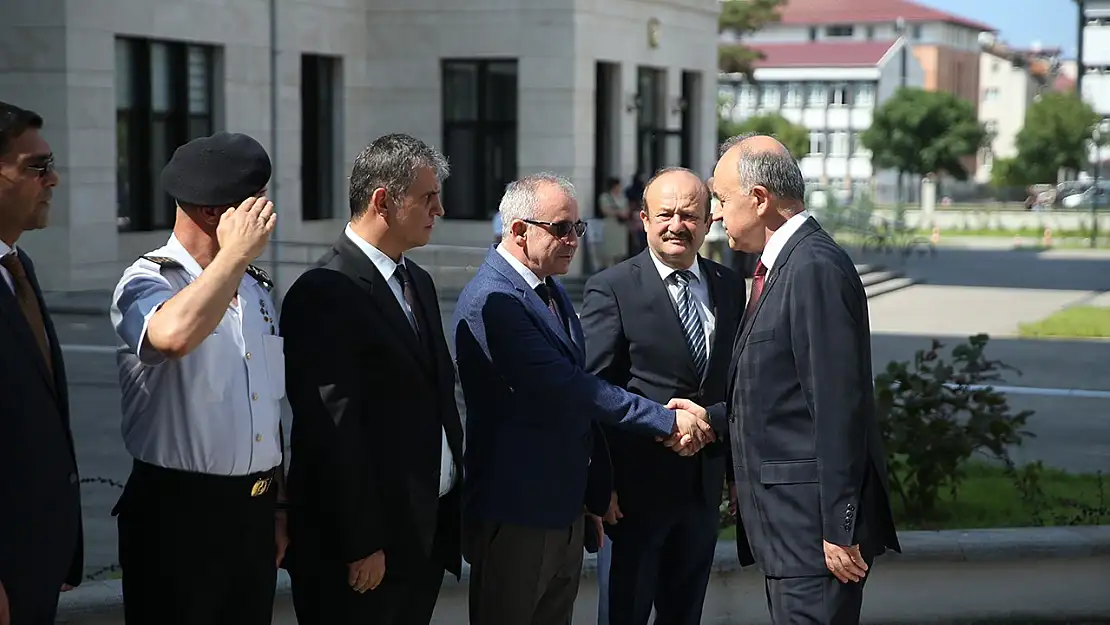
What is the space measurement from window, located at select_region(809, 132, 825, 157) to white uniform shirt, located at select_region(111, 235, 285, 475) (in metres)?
117

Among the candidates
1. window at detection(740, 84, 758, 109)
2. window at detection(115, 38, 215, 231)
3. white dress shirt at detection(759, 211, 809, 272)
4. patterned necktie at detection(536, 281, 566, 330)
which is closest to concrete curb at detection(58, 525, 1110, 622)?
patterned necktie at detection(536, 281, 566, 330)

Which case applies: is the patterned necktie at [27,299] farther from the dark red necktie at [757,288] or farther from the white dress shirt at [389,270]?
the dark red necktie at [757,288]

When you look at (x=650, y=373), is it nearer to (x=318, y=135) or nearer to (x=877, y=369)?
(x=877, y=369)

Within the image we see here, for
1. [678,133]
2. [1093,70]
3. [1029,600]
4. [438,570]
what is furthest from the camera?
[1093,70]

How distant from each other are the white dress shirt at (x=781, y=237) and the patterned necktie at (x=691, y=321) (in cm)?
87

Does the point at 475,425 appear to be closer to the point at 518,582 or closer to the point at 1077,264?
the point at 518,582

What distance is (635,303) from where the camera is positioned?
548 centimetres

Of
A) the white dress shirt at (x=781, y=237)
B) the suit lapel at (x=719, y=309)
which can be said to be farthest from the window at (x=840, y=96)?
the white dress shirt at (x=781, y=237)

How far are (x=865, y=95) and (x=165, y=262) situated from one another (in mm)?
115822

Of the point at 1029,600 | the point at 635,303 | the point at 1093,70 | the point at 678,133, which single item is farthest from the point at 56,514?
the point at 1093,70

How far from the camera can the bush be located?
298 inches

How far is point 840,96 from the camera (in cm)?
11719

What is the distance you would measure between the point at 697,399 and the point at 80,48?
16661mm

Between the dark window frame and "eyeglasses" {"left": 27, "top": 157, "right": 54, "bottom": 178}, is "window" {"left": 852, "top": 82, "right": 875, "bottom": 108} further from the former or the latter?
"eyeglasses" {"left": 27, "top": 157, "right": 54, "bottom": 178}
